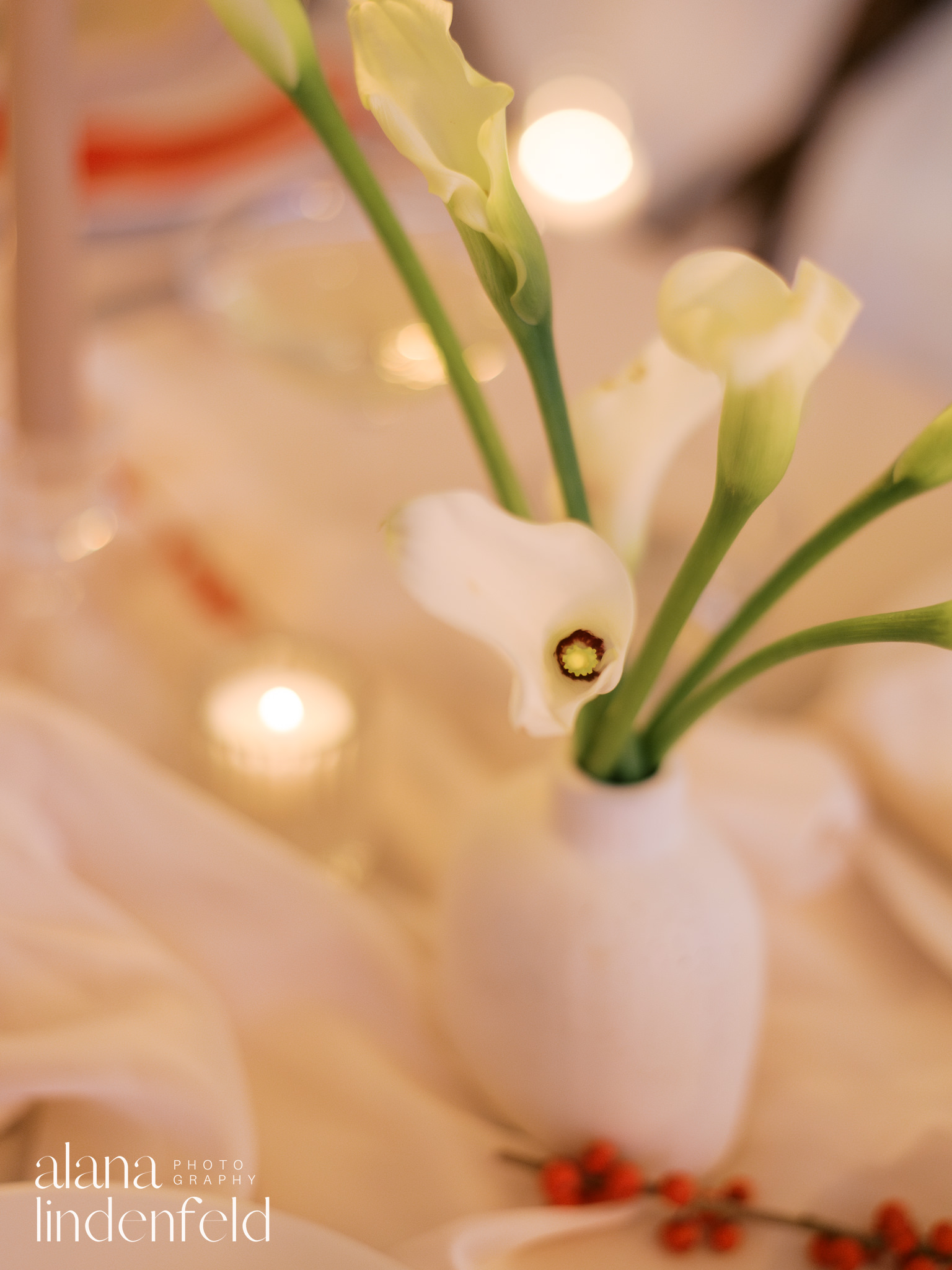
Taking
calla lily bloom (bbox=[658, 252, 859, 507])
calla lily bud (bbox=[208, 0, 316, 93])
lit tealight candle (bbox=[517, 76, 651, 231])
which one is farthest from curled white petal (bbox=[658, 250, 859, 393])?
lit tealight candle (bbox=[517, 76, 651, 231])

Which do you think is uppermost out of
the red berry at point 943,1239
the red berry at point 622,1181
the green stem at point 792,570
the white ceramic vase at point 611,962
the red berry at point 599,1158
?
the green stem at point 792,570

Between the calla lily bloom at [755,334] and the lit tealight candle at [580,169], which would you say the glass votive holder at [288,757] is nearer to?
the calla lily bloom at [755,334]

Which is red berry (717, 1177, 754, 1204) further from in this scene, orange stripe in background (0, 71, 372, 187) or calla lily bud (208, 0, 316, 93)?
orange stripe in background (0, 71, 372, 187)

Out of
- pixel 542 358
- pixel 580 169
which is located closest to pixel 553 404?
pixel 542 358

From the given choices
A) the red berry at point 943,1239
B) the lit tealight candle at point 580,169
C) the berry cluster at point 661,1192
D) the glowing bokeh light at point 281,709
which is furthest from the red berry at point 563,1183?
the lit tealight candle at point 580,169

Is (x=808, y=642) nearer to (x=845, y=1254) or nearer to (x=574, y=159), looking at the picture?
(x=845, y=1254)
